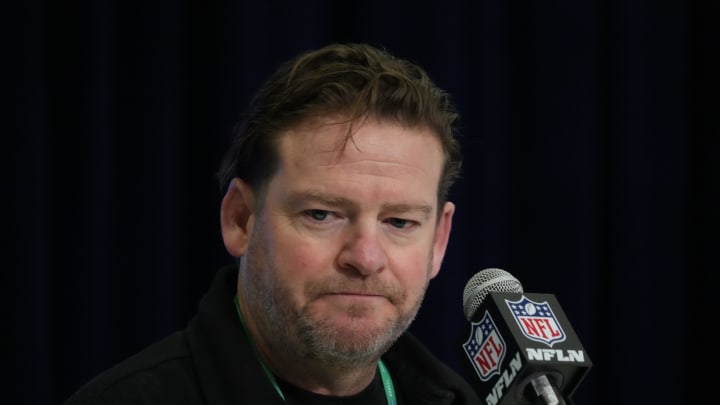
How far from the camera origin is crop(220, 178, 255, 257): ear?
6.04 feet

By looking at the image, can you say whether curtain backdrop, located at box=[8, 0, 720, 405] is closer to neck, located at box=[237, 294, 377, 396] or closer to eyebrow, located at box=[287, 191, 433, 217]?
neck, located at box=[237, 294, 377, 396]

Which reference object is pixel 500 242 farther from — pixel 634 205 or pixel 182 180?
pixel 182 180

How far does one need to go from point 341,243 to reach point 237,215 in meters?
0.30

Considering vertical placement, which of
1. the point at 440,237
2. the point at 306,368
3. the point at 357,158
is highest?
the point at 357,158

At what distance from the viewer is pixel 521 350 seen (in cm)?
136

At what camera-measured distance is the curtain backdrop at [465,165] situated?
2.69 meters

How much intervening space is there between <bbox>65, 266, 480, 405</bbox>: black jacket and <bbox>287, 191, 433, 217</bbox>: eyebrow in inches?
10.4

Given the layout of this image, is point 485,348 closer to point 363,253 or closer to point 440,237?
point 363,253

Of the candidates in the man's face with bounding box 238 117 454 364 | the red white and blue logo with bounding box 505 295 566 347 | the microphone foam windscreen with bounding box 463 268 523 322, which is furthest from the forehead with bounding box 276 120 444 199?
the red white and blue logo with bounding box 505 295 566 347

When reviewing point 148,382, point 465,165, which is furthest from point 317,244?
point 465,165

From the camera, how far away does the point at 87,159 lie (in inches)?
107

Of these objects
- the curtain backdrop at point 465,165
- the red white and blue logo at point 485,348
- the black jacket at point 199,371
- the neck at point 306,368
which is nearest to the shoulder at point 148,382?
the black jacket at point 199,371

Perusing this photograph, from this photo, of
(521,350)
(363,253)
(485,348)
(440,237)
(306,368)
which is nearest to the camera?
(521,350)

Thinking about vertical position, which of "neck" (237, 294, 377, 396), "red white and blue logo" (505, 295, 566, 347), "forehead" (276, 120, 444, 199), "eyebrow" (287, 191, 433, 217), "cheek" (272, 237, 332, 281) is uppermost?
"forehead" (276, 120, 444, 199)
